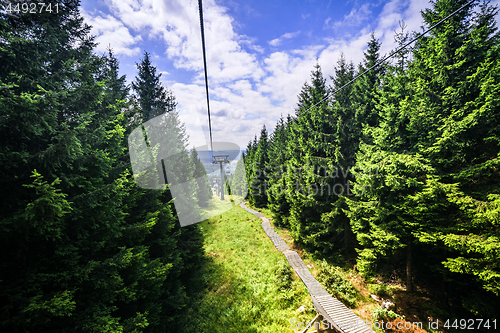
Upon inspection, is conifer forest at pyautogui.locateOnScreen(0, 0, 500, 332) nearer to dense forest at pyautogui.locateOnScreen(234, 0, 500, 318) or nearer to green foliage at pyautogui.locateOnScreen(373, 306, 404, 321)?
dense forest at pyautogui.locateOnScreen(234, 0, 500, 318)

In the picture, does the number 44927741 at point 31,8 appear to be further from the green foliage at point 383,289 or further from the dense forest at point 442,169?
the green foliage at point 383,289

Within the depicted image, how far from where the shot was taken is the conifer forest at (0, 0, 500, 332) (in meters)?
3.77

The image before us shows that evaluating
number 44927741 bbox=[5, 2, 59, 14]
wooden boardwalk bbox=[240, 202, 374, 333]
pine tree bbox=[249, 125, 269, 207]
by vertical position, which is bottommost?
wooden boardwalk bbox=[240, 202, 374, 333]

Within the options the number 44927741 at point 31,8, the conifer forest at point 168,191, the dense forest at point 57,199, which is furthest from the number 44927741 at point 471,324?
the number 44927741 at point 31,8

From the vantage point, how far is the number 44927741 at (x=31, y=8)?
4277 mm

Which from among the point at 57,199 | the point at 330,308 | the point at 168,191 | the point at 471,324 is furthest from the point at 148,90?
the point at 471,324

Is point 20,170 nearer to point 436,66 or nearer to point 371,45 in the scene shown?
point 436,66

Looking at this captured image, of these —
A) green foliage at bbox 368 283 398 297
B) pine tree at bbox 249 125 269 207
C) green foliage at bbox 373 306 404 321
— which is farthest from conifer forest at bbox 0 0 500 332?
pine tree at bbox 249 125 269 207

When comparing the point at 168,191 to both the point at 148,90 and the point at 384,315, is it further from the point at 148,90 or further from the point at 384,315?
the point at 384,315

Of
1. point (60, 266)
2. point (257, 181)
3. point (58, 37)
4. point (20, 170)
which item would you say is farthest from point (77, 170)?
point (257, 181)

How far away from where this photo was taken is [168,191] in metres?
12.0

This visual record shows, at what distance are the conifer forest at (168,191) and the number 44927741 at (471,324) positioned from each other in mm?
276

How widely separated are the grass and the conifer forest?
1.35 feet

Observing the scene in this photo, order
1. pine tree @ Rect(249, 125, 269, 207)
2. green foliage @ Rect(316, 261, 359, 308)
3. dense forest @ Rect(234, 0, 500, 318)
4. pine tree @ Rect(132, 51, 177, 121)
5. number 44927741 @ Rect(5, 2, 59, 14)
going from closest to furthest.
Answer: number 44927741 @ Rect(5, 2, 59, 14), dense forest @ Rect(234, 0, 500, 318), green foliage @ Rect(316, 261, 359, 308), pine tree @ Rect(132, 51, 177, 121), pine tree @ Rect(249, 125, 269, 207)
